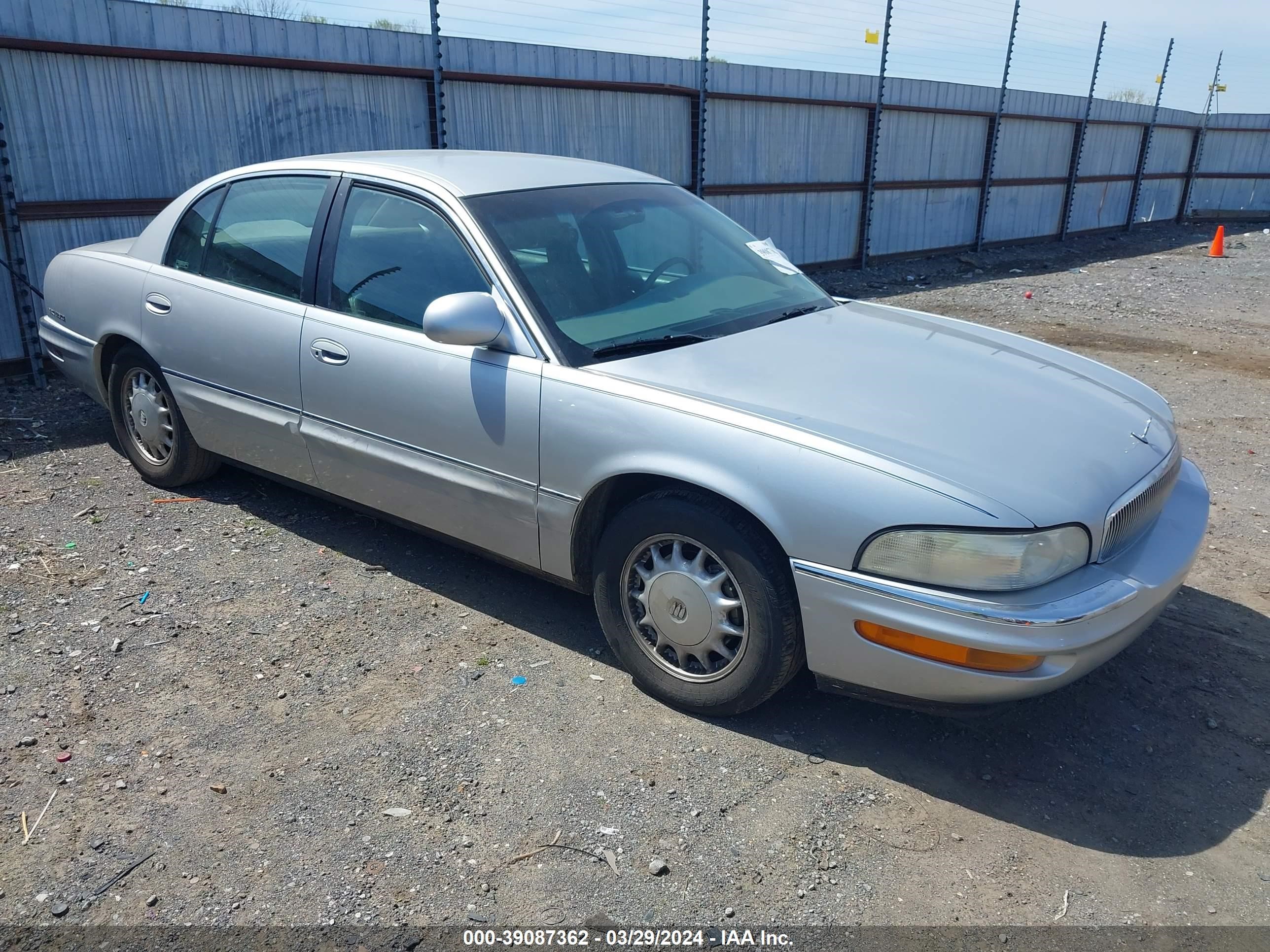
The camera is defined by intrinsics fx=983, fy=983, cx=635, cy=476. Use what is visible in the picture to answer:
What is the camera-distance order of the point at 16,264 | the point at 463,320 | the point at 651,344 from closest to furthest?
the point at 463,320
the point at 651,344
the point at 16,264

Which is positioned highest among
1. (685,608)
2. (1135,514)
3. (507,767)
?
(1135,514)

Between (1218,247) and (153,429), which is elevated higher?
(153,429)

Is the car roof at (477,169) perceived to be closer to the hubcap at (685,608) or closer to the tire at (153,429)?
the tire at (153,429)

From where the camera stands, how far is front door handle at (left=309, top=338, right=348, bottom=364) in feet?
12.7

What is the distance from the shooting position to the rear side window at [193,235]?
464 cm

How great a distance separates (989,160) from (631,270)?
15.4m

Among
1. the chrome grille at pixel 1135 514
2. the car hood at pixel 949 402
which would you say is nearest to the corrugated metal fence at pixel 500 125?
the car hood at pixel 949 402

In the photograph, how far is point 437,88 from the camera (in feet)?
30.3

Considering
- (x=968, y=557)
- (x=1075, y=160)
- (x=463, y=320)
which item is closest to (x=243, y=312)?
(x=463, y=320)

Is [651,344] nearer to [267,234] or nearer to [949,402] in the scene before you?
[949,402]

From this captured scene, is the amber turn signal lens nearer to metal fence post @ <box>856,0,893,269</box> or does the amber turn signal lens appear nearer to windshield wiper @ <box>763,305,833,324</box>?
windshield wiper @ <box>763,305,833,324</box>

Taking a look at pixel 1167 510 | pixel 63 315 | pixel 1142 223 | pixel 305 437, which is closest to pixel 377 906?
pixel 305 437

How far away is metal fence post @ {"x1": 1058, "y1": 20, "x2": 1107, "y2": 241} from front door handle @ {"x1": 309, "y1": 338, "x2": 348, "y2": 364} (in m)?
19.1

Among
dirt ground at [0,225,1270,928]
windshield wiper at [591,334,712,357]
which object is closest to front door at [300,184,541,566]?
windshield wiper at [591,334,712,357]
